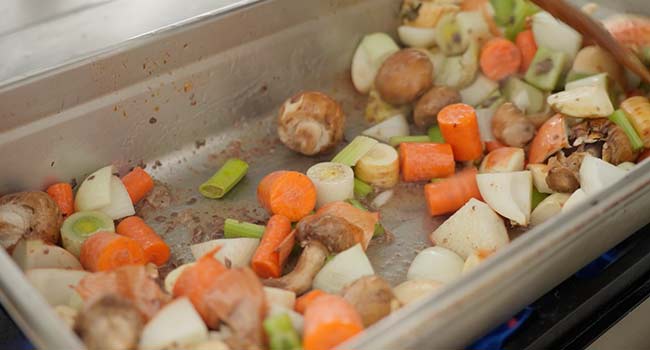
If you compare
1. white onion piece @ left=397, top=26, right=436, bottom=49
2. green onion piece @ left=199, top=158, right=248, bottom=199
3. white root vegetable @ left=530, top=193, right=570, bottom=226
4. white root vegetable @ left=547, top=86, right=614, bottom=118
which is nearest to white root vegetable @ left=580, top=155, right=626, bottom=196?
white root vegetable @ left=530, top=193, right=570, bottom=226

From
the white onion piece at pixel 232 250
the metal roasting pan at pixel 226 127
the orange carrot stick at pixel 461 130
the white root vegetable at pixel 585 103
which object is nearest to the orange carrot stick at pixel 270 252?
the white onion piece at pixel 232 250

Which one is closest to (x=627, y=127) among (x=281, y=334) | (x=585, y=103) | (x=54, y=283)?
(x=585, y=103)

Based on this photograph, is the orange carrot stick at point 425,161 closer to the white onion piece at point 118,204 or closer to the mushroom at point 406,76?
the mushroom at point 406,76

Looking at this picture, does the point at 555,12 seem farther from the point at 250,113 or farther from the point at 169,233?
the point at 169,233

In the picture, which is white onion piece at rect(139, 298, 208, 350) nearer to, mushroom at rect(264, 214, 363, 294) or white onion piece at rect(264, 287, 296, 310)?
white onion piece at rect(264, 287, 296, 310)

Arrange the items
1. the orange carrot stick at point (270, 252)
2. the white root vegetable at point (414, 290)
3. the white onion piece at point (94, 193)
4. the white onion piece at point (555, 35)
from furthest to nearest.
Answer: the white onion piece at point (555, 35) → the white onion piece at point (94, 193) → the orange carrot stick at point (270, 252) → the white root vegetable at point (414, 290)

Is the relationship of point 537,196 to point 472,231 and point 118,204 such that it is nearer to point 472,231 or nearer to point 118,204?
point 472,231
